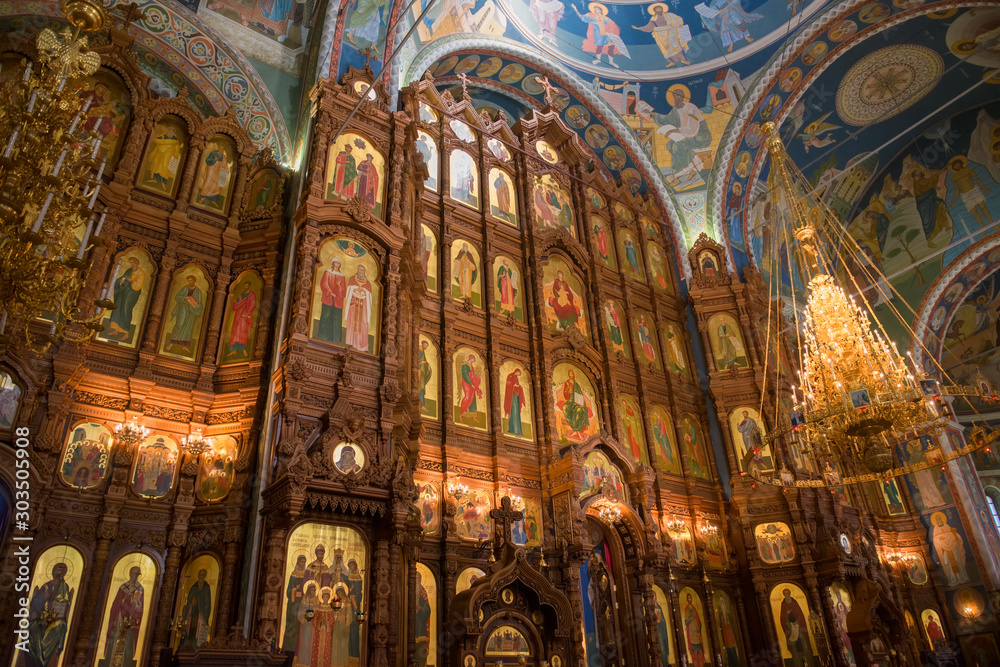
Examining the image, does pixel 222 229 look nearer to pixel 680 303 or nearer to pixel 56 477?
pixel 56 477

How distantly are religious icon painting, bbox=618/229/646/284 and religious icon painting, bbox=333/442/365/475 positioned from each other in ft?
37.9

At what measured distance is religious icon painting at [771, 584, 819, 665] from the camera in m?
14.4

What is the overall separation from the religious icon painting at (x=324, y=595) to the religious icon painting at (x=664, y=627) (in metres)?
7.05

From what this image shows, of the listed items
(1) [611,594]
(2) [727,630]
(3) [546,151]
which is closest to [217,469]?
(1) [611,594]

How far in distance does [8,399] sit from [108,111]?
20.1ft

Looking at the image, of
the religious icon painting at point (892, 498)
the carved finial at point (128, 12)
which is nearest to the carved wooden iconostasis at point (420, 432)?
the carved finial at point (128, 12)

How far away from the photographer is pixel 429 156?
1705cm

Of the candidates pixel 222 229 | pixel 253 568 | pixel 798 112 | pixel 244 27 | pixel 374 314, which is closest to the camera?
pixel 253 568

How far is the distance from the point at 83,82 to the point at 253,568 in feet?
30.8

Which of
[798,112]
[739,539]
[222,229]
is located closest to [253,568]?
[222,229]

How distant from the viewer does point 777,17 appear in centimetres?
1997

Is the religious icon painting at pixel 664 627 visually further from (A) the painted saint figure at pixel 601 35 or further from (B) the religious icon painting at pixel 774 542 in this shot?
(A) the painted saint figure at pixel 601 35

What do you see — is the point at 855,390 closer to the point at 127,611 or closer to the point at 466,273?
the point at 466,273

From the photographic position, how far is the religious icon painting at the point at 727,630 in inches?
581
